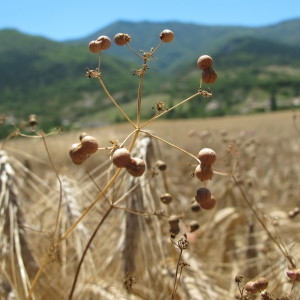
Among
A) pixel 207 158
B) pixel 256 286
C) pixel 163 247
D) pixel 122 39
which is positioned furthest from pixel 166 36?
pixel 163 247

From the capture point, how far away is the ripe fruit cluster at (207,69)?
1.28 metres

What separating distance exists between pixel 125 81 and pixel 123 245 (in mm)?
174174

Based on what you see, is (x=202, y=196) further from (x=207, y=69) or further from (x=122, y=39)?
(x=122, y=39)

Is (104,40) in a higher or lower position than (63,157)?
higher

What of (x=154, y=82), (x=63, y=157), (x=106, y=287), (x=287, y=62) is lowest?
→ (x=154, y=82)

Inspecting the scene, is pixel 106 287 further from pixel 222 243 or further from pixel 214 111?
pixel 214 111

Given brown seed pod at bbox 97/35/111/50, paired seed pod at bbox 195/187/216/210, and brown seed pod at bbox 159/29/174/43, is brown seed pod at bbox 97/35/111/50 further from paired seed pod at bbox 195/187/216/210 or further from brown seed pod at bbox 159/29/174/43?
paired seed pod at bbox 195/187/216/210

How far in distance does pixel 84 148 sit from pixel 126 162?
14cm

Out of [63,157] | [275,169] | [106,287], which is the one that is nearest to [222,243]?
[106,287]

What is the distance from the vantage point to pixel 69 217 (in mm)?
2512

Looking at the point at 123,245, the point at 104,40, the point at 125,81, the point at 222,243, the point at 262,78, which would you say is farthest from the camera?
the point at 125,81

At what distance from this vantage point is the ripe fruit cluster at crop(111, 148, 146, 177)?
3.44ft

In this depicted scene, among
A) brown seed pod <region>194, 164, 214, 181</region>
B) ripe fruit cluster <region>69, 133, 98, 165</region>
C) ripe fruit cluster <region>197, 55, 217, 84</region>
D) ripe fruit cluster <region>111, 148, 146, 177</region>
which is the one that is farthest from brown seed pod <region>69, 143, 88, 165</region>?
ripe fruit cluster <region>197, 55, 217, 84</region>

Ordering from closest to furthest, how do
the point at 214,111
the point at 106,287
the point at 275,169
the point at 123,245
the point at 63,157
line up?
the point at 106,287 < the point at 123,245 < the point at 275,169 < the point at 63,157 < the point at 214,111
